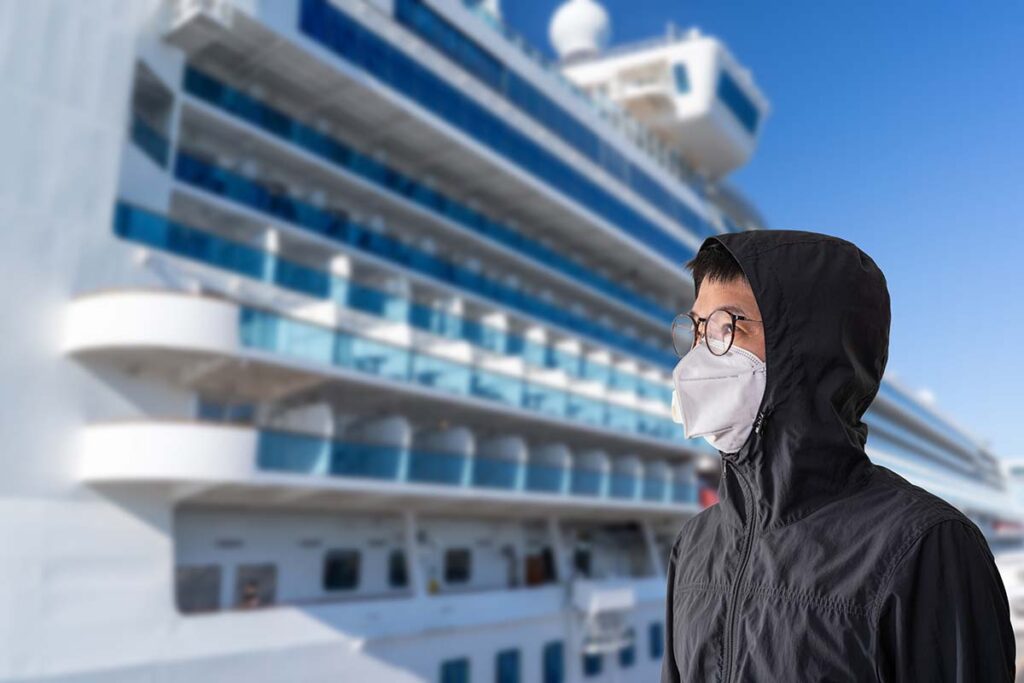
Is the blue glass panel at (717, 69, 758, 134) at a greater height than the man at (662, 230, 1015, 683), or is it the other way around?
the blue glass panel at (717, 69, 758, 134)

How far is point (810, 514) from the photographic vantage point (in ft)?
5.95

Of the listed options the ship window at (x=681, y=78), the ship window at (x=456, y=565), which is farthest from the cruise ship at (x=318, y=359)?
the ship window at (x=681, y=78)

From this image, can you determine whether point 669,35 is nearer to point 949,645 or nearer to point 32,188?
point 32,188

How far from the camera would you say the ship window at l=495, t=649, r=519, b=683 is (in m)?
17.4

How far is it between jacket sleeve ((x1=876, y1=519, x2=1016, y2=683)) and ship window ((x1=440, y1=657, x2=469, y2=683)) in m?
15.7

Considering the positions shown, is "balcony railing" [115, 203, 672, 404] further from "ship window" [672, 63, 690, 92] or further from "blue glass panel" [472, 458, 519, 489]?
"ship window" [672, 63, 690, 92]

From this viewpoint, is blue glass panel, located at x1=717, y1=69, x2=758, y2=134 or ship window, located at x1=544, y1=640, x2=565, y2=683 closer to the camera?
ship window, located at x1=544, y1=640, x2=565, y2=683

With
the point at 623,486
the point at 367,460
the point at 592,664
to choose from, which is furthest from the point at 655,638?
the point at 367,460

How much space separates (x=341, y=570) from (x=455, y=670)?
10.5 feet

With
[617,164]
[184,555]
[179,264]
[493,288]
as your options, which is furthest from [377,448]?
[617,164]

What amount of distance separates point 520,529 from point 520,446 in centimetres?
381

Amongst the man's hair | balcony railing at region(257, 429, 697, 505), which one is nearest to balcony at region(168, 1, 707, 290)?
balcony railing at region(257, 429, 697, 505)

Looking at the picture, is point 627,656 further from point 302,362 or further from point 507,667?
point 302,362

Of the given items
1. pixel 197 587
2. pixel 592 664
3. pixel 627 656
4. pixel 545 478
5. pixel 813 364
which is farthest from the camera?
pixel 627 656
